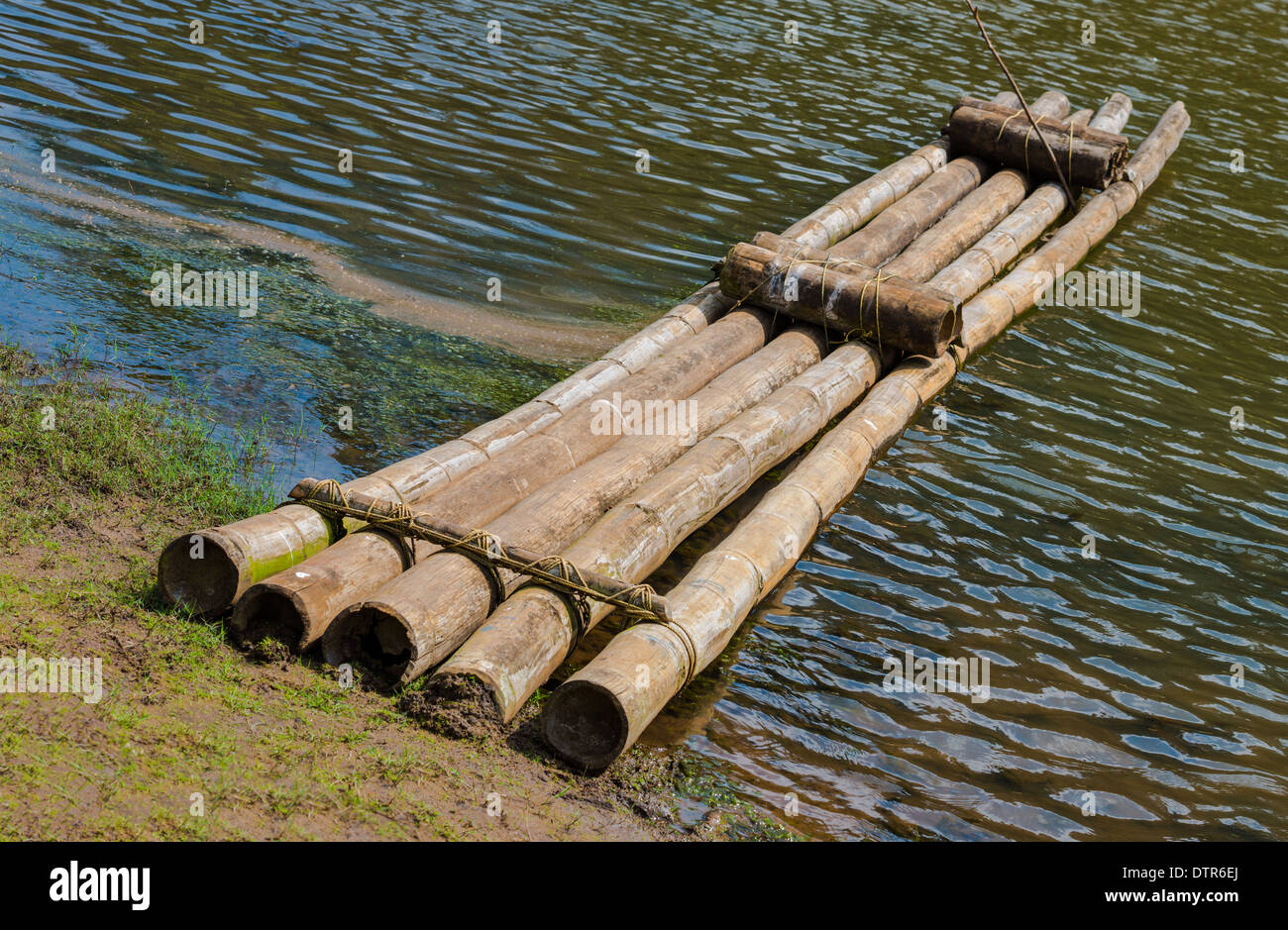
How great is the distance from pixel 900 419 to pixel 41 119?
12.7 meters

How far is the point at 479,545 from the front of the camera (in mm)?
8039

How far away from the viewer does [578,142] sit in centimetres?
1862

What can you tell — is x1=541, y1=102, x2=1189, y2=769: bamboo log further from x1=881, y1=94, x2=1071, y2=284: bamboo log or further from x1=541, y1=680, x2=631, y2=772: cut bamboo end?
x1=881, y1=94, x2=1071, y2=284: bamboo log

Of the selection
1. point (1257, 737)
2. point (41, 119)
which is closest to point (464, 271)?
point (41, 119)

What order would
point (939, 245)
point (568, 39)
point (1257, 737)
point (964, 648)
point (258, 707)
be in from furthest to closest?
point (568, 39), point (939, 245), point (964, 648), point (1257, 737), point (258, 707)

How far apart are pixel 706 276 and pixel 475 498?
7.46 metres

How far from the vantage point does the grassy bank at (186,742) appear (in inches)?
237

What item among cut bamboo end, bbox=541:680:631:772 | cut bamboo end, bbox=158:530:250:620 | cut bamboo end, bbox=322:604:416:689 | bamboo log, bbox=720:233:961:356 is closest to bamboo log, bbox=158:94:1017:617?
cut bamboo end, bbox=158:530:250:620

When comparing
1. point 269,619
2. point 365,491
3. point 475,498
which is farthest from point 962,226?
point 269,619

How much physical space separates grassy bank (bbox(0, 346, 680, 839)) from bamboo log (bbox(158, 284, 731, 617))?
10.8 inches

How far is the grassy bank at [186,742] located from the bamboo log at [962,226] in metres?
8.03

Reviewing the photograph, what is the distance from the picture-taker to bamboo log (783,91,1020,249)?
1471 cm

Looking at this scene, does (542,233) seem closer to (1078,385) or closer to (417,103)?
(417,103)

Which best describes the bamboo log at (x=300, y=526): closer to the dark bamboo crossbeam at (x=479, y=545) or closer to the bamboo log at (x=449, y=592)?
the dark bamboo crossbeam at (x=479, y=545)
